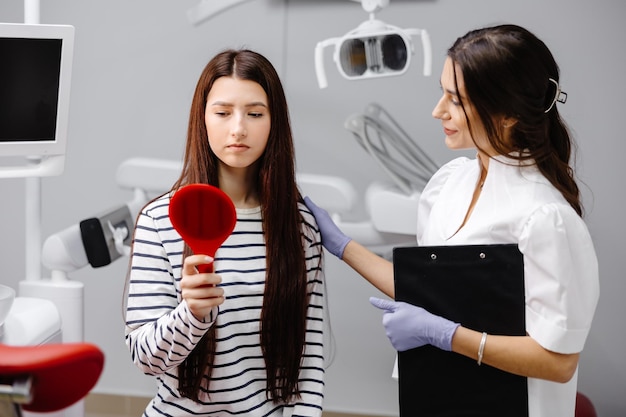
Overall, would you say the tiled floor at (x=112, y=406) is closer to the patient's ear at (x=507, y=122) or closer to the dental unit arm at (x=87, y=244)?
the dental unit arm at (x=87, y=244)

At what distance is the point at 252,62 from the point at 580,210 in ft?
2.28

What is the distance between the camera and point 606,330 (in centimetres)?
271

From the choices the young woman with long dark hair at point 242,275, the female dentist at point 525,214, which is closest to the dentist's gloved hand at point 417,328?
the female dentist at point 525,214

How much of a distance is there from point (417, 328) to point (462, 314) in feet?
0.33

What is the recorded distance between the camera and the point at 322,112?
2805mm

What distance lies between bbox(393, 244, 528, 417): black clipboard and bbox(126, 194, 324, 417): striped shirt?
0.70 feet

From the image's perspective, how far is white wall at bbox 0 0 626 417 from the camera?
2637mm

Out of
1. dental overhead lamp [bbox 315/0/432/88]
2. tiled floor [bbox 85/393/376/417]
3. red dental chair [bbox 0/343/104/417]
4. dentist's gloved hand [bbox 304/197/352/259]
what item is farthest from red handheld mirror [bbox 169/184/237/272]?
tiled floor [bbox 85/393/376/417]

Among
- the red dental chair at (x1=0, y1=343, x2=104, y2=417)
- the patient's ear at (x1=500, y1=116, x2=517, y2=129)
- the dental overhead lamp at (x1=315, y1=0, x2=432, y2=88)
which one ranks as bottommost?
the red dental chair at (x1=0, y1=343, x2=104, y2=417)

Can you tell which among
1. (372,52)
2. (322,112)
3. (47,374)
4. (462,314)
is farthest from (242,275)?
(322,112)

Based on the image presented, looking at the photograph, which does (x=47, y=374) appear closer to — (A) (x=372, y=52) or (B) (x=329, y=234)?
(B) (x=329, y=234)

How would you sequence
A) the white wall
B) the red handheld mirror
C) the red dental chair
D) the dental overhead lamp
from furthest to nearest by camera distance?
the white wall < the dental overhead lamp < the red handheld mirror < the red dental chair

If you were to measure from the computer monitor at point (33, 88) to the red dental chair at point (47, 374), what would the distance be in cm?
100

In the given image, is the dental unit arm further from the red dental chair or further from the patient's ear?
the red dental chair
